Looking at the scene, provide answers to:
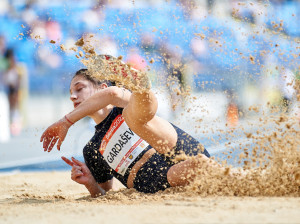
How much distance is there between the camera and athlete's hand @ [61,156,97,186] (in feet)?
10.1

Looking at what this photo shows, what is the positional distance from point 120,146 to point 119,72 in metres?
0.65

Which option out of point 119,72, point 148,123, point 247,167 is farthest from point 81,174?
point 247,167

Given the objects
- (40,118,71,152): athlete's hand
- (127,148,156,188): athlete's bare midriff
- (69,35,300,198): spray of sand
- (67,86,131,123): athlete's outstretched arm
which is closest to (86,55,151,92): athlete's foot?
(69,35,300,198): spray of sand

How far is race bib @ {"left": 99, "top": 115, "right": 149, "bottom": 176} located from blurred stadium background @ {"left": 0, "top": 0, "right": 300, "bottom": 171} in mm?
2080

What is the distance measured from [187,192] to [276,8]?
5350mm

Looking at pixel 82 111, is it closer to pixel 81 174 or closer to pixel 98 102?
pixel 98 102

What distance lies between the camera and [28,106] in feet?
25.3

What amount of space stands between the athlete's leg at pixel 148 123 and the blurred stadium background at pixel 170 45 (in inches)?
91.3

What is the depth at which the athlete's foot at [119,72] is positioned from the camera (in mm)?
2350

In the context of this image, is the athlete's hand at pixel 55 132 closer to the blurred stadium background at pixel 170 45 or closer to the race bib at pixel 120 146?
the race bib at pixel 120 146

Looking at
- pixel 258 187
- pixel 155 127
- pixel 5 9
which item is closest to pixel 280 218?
pixel 258 187

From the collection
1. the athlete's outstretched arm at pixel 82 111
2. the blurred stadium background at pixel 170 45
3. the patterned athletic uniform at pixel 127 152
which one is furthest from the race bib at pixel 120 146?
the blurred stadium background at pixel 170 45

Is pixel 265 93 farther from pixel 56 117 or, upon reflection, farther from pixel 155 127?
pixel 155 127

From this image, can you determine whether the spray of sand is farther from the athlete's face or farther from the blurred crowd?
the blurred crowd
